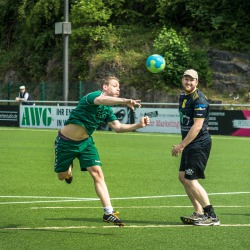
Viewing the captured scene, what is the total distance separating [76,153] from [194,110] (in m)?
1.65

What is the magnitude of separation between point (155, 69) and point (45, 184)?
28.4 ft

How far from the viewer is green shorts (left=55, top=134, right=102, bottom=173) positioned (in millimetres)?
10953

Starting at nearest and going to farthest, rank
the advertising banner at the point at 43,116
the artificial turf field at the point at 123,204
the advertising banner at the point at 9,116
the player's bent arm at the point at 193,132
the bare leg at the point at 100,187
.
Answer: the artificial turf field at the point at 123,204 < the bare leg at the point at 100,187 < the player's bent arm at the point at 193,132 < the advertising banner at the point at 43,116 < the advertising banner at the point at 9,116

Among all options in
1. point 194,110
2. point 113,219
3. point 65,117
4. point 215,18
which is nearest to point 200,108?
point 194,110

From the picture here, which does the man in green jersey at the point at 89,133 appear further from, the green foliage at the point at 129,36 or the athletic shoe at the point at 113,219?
the green foliage at the point at 129,36

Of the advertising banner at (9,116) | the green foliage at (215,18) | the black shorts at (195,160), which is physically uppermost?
the green foliage at (215,18)

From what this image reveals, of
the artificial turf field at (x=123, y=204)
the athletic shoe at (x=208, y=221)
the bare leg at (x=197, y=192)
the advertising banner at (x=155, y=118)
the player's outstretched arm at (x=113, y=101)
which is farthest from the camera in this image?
the advertising banner at (x=155, y=118)

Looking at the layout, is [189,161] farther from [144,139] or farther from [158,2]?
[158,2]

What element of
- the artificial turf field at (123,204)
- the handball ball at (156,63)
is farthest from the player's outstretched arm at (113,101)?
the handball ball at (156,63)

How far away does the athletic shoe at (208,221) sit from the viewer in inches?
430

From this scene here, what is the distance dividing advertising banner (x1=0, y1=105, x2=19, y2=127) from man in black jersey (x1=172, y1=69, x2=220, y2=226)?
97.5 feet

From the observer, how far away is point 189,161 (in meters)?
11.1

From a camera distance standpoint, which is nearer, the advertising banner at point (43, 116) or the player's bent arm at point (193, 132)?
the player's bent arm at point (193, 132)

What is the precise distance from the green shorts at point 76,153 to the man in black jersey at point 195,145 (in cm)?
108
